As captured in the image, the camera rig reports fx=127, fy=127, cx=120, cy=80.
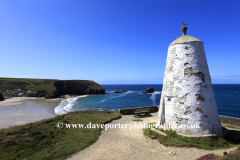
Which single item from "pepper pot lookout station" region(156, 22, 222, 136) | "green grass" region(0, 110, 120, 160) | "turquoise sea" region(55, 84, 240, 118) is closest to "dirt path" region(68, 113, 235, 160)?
"green grass" region(0, 110, 120, 160)

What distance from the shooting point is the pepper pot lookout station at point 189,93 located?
7.17 m

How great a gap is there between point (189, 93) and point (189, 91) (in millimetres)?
116

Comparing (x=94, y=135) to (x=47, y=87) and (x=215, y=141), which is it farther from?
(x=47, y=87)

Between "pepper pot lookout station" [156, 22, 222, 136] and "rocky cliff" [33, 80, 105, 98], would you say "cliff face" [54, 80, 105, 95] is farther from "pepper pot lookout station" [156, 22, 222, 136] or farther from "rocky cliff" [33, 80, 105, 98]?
"pepper pot lookout station" [156, 22, 222, 136]

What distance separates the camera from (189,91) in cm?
739

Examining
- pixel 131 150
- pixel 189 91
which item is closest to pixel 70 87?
pixel 131 150

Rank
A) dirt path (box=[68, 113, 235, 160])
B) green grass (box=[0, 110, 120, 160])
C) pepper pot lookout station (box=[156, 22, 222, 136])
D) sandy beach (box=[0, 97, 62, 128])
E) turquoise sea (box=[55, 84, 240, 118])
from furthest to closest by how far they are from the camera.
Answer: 1. turquoise sea (box=[55, 84, 240, 118])
2. sandy beach (box=[0, 97, 62, 128])
3. pepper pot lookout station (box=[156, 22, 222, 136])
4. green grass (box=[0, 110, 120, 160])
5. dirt path (box=[68, 113, 235, 160])

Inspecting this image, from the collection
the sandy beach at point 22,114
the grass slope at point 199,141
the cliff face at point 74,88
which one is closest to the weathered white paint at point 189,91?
the grass slope at point 199,141

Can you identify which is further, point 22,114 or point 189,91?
point 22,114

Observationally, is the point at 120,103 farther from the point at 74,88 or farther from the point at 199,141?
the point at 74,88

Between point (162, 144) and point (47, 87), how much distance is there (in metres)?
63.9

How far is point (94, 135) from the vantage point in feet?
27.6

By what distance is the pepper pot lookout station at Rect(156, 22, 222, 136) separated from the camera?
7.17m

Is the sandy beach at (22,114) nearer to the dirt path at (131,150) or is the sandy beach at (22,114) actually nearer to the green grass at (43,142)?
the green grass at (43,142)
